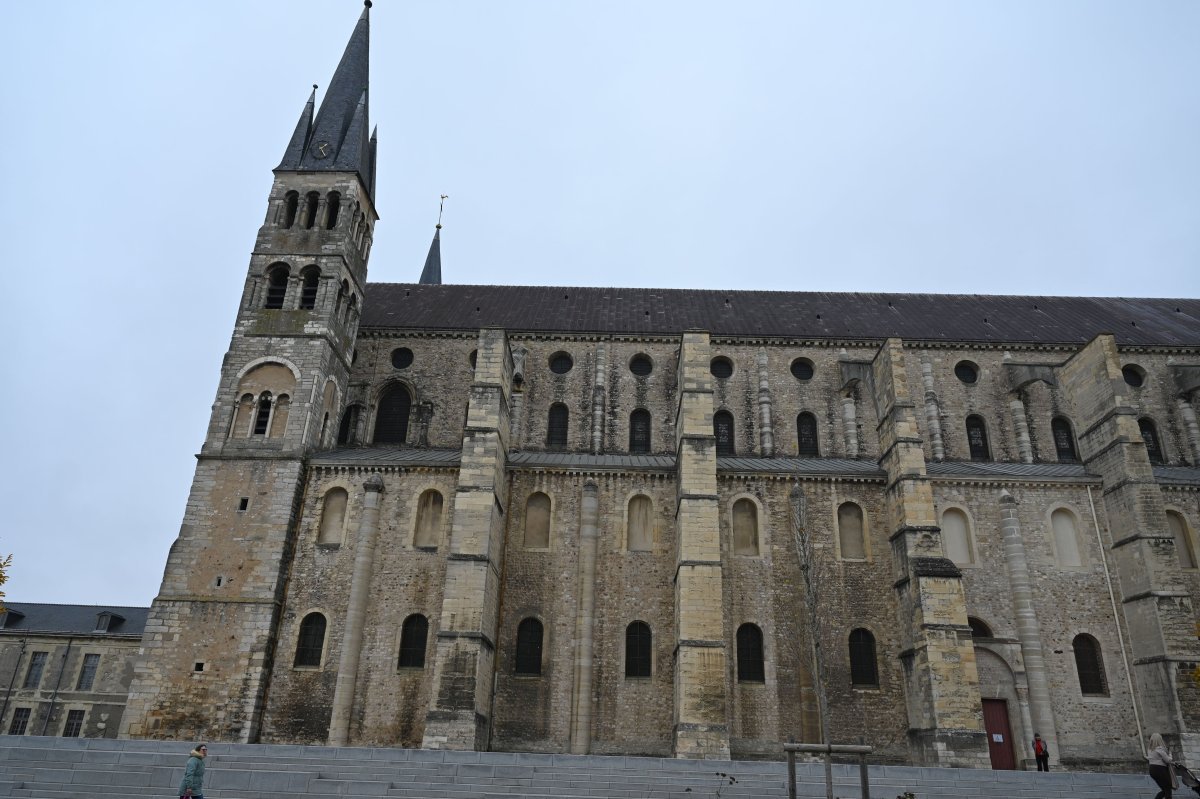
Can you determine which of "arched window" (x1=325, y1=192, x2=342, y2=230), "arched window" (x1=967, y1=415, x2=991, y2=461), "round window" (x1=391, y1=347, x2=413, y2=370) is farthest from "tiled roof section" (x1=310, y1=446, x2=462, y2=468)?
"arched window" (x1=967, y1=415, x2=991, y2=461)

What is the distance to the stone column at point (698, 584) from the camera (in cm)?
→ 2136

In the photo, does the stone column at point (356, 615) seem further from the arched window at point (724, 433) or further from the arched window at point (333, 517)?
the arched window at point (724, 433)

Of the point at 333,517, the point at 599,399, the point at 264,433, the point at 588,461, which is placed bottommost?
the point at 333,517

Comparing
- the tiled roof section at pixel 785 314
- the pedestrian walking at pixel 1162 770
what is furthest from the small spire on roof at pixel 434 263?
the pedestrian walking at pixel 1162 770

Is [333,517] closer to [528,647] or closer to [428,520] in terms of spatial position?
[428,520]

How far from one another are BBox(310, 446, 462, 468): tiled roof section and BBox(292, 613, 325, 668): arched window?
15.6 feet

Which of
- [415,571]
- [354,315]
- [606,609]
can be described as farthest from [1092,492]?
[354,315]

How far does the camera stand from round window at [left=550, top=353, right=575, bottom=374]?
30.5 meters

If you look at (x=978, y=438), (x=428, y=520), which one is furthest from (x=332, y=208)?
(x=978, y=438)

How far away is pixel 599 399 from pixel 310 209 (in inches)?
503

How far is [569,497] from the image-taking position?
25.8m

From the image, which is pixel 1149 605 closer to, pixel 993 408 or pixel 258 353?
pixel 993 408

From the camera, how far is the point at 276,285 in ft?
95.1

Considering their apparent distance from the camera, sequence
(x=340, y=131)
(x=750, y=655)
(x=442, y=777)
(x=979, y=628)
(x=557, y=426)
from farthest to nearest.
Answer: (x=340, y=131) < (x=557, y=426) < (x=979, y=628) < (x=750, y=655) < (x=442, y=777)
